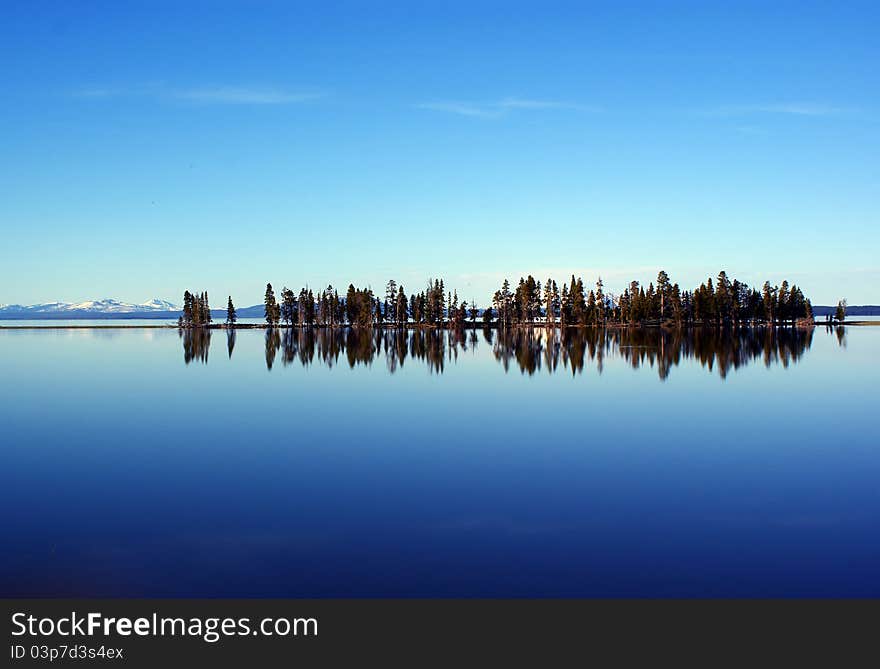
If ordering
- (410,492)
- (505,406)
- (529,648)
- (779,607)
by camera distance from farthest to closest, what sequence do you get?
(505,406)
(410,492)
(779,607)
(529,648)

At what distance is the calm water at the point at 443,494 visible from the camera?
12.0 m

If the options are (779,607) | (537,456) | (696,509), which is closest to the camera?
(779,607)

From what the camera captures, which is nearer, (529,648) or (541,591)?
(529,648)

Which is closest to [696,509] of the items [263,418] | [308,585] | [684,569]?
[684,569]

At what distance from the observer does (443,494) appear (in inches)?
694

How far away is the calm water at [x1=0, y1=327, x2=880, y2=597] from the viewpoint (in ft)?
39.3

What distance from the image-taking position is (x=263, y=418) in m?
30.8

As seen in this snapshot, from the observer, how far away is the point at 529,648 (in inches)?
380

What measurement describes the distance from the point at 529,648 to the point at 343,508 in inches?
296

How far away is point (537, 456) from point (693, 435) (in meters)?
7.13

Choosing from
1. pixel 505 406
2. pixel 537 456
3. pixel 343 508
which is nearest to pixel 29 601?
pixel 343 508

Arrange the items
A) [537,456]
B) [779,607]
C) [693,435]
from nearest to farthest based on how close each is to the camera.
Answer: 1. [779,607]
2. [537,456]
3. [693,435]

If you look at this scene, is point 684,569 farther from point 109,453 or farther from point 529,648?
point 109,453

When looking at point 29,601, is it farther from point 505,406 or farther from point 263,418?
point 505,406
